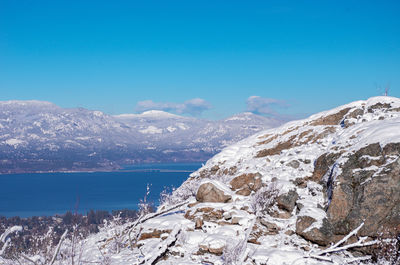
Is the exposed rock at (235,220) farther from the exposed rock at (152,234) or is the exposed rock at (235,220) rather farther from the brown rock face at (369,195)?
the brown rock face at (369,195)

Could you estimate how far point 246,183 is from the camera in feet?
67.1

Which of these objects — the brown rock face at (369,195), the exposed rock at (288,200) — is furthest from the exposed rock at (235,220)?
the brown rock face at (369,195)

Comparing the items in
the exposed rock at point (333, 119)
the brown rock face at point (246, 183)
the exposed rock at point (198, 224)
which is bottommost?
the exposed rock at point (198, 224)

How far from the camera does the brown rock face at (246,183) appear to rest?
1956 centimetres

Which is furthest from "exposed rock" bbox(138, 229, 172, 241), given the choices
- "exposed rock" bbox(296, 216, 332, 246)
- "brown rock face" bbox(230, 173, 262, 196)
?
"exposed rock" bbox(296, 216, 332, 246)

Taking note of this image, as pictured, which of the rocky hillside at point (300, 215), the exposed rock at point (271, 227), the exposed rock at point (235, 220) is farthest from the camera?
the exposed rock at point (235, 220)

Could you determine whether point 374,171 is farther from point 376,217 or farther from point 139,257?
point 139,257

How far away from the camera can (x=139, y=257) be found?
13.7m

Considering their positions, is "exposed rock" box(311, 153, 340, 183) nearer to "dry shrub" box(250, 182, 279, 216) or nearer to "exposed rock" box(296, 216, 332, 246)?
"dry shrub" box(250, 182, 279, 216)

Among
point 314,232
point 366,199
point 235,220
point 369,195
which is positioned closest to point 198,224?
point 235,220

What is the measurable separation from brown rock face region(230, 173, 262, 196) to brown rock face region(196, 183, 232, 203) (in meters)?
1.94

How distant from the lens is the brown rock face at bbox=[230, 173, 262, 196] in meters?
19.6

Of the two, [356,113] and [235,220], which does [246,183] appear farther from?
[356,113]

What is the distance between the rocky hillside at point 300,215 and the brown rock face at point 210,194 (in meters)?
0.06
